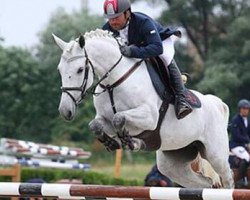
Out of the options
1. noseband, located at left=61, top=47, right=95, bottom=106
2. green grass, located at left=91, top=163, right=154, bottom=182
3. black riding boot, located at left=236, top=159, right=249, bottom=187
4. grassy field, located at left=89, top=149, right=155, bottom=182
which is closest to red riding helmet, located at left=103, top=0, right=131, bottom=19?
noseband, located at left=61, top=47, right=95, bottom=106

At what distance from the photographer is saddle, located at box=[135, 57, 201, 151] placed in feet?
24.6

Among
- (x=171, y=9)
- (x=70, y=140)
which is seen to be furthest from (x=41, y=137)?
(x=171, y=9)

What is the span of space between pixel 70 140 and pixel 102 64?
26352 millimetres

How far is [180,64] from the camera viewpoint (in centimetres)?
3609

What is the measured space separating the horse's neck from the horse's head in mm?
109

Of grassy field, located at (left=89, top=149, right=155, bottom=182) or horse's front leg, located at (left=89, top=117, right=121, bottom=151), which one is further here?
grassy field, located at (left=89, top=149, right=155, bottom=182)

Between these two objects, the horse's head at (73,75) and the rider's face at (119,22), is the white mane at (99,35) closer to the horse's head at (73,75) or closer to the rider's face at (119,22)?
the rider's face at (119,22)

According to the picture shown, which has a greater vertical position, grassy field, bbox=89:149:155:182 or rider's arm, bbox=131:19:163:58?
rider's arm, bbox=131:19:163:58

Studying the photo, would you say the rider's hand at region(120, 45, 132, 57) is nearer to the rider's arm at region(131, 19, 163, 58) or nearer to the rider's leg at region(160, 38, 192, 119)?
the rider's arm at region(131, 19, 163, 58)

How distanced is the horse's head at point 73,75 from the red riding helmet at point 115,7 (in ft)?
1.25

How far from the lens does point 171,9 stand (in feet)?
114

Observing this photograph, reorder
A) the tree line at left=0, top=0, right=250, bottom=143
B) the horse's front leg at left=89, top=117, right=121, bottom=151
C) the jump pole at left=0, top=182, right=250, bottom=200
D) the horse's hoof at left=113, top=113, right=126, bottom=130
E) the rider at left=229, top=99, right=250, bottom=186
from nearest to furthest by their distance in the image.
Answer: the jump pole at left=0, top=182, right=250, bottom=200 < the horse's hoof at left=113, top=113, right=126, bottom=130 < the horse's front leg at left=89, top=117, right=121, bottom=151 < the rider at left=229, top=99, right=250, bottom=186 < the tree line at left=0, top=0, right=250, bottom=143

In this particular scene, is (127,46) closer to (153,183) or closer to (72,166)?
(153,183)

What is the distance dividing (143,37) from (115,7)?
1.42 ft
